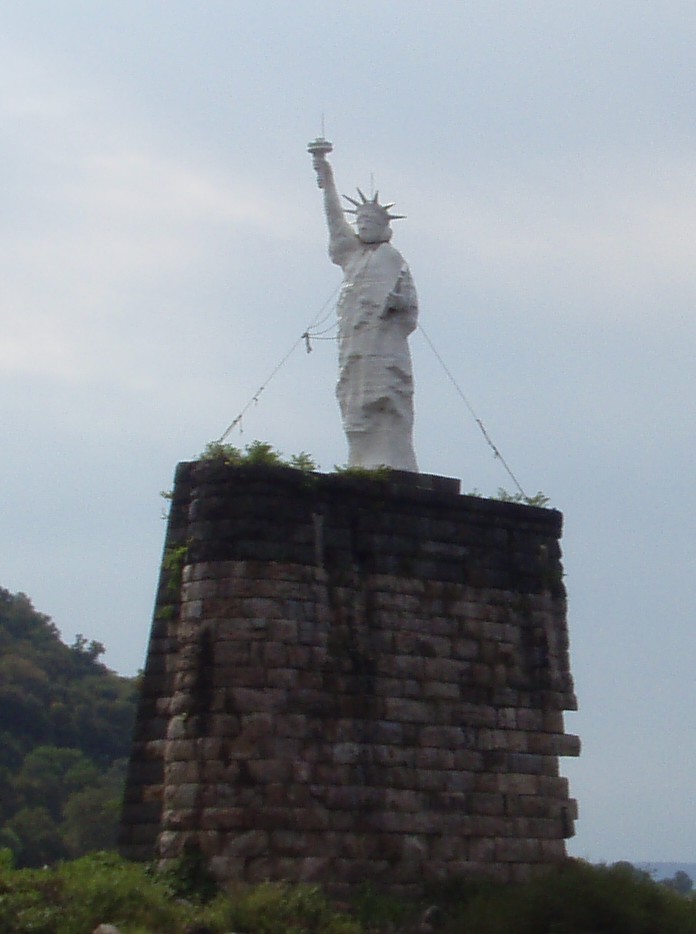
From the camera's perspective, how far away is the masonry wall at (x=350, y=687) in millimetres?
16172

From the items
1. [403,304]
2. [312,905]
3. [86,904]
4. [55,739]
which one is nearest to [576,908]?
[312,905]

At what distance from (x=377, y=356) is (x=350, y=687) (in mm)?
3357

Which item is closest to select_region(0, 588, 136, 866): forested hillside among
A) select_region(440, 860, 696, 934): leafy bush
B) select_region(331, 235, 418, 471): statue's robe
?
select_region(331, 235, 418, 471): statue's robe

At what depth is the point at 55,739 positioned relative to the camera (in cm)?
4553

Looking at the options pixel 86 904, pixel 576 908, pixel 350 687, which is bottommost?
pixel 86 904

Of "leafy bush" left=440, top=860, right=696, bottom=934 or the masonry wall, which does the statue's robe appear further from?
"leafy bush" left=440, top=860, right=696, bottom=934

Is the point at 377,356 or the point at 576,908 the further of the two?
the point at 377,356

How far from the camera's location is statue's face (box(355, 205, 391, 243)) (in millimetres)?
18891

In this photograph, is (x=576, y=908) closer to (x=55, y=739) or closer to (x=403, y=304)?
(x=403, y=304)

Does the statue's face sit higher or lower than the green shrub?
higher

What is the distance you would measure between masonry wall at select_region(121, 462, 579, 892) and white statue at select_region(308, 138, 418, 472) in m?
0.56

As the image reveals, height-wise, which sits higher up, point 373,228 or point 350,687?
point 373,228

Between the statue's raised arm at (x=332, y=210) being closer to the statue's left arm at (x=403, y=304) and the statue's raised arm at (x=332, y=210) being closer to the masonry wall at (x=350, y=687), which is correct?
the statue's left arm at (x=403, y=304)

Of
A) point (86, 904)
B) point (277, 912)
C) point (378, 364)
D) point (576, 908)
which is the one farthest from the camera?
point (378, 364)
